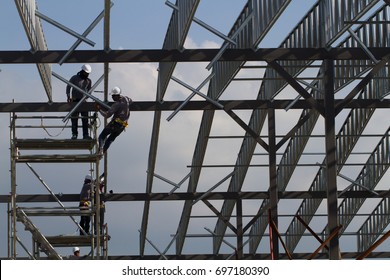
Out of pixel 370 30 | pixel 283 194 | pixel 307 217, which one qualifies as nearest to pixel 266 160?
pixel 283 194

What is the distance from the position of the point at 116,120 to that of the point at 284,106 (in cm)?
534

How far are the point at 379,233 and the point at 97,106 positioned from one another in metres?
14.3

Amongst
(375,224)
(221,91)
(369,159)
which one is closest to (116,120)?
(221,91)

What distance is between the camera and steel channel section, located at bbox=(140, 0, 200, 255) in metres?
25.2

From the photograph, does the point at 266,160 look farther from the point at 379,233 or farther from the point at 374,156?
the point at 379,233

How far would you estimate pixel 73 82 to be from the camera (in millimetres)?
29391

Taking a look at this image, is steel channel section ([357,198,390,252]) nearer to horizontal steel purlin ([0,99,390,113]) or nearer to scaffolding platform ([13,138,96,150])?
horizontal steel purlin ([0,99,390,113])

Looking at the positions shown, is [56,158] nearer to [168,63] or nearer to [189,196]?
[168,63]

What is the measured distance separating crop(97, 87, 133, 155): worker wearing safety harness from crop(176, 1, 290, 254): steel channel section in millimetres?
2849

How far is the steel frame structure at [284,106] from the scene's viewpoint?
84.5ft

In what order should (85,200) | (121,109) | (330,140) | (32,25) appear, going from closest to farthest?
(32,25) → (330,140) → (121,109) → (85,200)

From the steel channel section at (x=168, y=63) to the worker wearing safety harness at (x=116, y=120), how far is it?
4.22ft

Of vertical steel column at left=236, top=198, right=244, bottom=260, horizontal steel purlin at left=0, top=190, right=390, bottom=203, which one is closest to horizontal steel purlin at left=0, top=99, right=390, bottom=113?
horizontal steel purlin at left=0, top=190, right=390, bottom=203

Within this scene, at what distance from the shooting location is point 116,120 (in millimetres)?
29375
